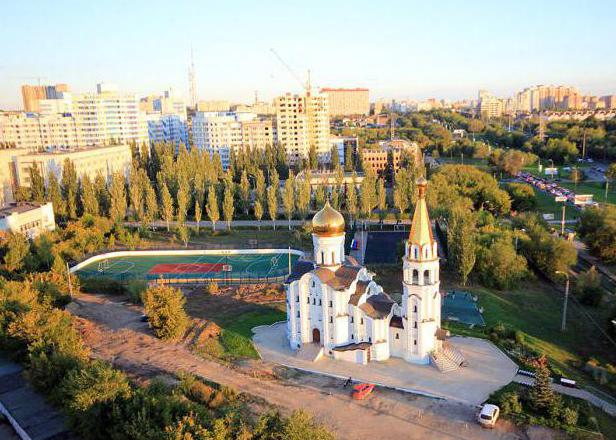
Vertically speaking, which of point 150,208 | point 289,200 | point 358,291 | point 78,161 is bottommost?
point 150,208

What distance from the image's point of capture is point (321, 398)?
24.0m

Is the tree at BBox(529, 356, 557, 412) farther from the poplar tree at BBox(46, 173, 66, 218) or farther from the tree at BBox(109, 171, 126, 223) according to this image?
the poplar tree at BBox(46, 173, 66, 218)

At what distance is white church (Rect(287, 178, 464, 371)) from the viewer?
87.0 ft

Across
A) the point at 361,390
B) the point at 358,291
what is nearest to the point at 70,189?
the point at 358,291

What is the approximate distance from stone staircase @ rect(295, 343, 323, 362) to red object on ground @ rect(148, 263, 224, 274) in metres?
19.9

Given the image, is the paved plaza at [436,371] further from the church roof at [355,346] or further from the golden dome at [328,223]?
the golden dome at [328,223]

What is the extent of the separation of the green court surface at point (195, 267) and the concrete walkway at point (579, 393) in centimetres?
2229

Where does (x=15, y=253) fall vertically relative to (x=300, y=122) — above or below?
below

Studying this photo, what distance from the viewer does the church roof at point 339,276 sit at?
1101 inches

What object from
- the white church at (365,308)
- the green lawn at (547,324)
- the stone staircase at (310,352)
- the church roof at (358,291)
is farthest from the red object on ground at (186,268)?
the green lawn at (547,324)

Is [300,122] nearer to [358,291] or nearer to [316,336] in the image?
[358,291]

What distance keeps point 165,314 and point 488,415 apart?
61.5ft

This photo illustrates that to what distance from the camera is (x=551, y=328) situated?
32.3m

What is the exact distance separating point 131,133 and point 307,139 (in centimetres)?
3781
